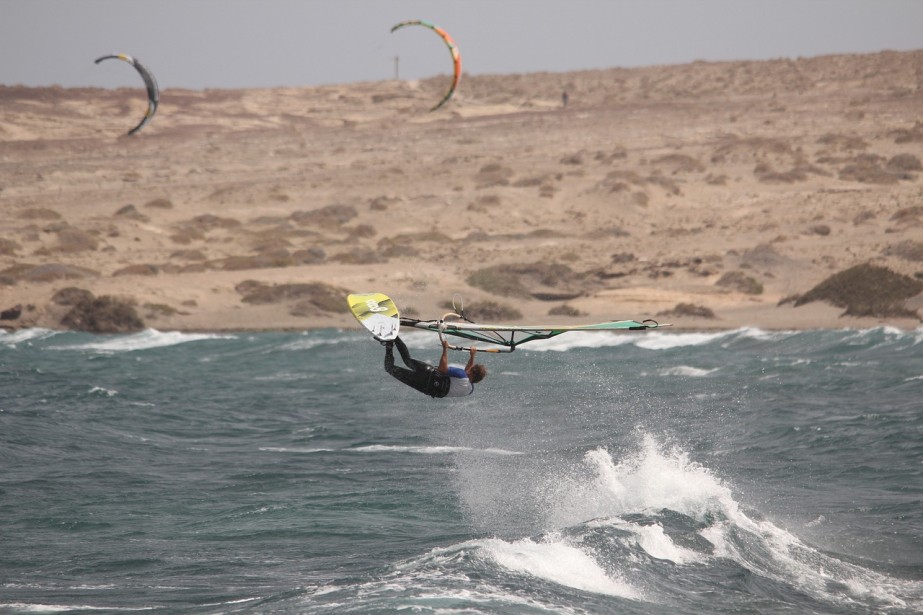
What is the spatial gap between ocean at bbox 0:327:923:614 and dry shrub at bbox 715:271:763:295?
17.4 feet

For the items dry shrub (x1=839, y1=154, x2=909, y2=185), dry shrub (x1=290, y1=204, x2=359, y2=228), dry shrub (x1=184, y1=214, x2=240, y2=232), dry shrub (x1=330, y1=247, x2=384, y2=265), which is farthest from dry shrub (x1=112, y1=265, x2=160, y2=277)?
dry shrub (x1=839, y1=154, x2=909, y2=185)

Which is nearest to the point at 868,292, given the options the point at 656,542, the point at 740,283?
the point at 740,283

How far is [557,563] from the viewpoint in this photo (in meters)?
12.1

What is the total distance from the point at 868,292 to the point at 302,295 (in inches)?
671

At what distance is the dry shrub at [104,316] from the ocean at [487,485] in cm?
654

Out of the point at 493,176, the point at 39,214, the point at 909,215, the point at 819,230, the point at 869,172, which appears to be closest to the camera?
the point at 909,215

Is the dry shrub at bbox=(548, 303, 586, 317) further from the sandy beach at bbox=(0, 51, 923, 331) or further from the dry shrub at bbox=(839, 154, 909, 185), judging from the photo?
the dry shrub at bbox=(839, 154, 909, 185)

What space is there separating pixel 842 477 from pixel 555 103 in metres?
67.0

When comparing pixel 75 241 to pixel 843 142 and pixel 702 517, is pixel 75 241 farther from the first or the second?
pixel 843 142

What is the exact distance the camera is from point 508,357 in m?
28.6

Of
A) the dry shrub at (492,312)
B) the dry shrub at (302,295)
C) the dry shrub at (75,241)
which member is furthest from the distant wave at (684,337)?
the dry shrub at (75,241)

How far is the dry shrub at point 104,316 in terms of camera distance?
1346 inches

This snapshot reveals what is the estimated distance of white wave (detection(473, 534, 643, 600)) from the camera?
37.7 ft

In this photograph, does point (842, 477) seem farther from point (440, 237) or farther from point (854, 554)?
point (440, 237)
